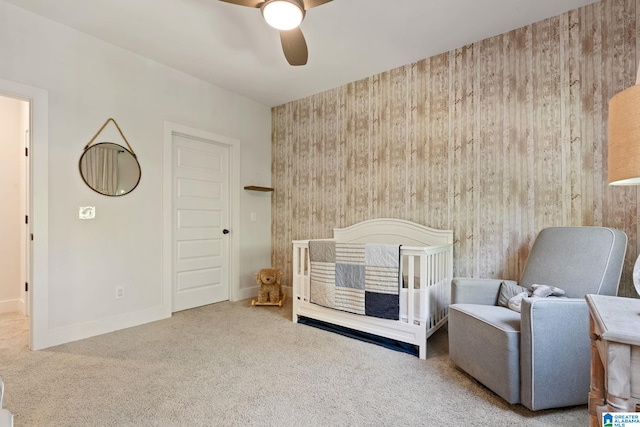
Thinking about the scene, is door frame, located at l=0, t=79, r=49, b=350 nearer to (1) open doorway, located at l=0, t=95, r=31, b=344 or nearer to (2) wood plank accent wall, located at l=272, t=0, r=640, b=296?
(1) open doorway, located at l=0, t=95, r=31, b=344

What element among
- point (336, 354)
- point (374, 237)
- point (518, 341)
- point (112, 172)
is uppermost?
point (112, 172)

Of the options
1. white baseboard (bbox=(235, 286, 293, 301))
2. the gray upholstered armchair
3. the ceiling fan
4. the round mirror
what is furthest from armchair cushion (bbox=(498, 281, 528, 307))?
the round mirror

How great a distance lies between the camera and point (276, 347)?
8.14ft

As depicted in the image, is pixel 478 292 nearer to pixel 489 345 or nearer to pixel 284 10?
pixel 489 345

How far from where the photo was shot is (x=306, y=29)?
259cm

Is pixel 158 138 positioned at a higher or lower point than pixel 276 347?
higher

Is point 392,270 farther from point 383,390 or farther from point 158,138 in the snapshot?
point 158,138

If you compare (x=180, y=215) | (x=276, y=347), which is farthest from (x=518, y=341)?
(x=180, y=215)

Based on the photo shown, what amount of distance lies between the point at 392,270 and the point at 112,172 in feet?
8.37

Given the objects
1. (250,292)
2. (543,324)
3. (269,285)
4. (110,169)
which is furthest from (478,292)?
(110,169)

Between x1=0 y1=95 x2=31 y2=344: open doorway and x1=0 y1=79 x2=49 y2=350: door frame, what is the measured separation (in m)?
1.31

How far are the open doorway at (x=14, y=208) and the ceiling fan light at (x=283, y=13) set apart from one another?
3.18m

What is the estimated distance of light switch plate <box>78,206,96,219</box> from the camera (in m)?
2.69

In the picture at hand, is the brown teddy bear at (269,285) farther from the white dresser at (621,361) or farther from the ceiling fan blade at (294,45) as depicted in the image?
the white dresser at (621,361)
